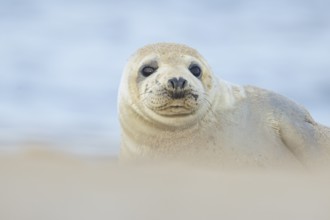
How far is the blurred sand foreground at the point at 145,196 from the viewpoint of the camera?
2.68m

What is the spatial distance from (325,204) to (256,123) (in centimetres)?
489

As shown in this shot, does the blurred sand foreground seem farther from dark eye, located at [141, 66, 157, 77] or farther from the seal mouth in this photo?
dark eye, located at [141, 66, 157, 77]

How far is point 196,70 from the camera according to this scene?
25.9ft

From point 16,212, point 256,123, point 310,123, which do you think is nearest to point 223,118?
point 256,123

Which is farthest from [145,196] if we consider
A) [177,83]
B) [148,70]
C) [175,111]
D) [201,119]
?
[148,70]

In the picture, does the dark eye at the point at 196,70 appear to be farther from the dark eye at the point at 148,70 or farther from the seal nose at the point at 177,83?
the seal nose at the point at 177,83

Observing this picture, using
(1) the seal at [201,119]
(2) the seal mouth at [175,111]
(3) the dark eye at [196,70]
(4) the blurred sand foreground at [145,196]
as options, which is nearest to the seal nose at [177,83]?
(1) the seal at [201,119]

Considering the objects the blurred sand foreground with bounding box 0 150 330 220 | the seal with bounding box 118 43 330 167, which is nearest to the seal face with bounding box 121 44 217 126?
the seal with bounding box 118 43 330 167

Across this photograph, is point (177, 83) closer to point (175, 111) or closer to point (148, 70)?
point (175, 111)

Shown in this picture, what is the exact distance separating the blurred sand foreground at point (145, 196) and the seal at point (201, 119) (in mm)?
3544

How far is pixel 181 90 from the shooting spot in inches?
284

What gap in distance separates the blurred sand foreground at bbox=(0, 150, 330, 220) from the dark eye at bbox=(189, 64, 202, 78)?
12.9 feet

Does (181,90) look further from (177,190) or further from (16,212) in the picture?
(16,212)

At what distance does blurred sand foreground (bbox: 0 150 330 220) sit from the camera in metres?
2.68
